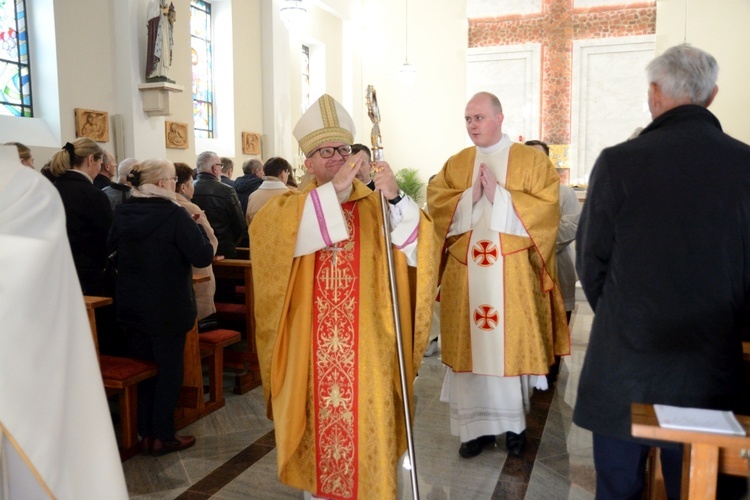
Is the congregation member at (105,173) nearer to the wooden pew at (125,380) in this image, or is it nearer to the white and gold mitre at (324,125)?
the wooden pew at (125,380)

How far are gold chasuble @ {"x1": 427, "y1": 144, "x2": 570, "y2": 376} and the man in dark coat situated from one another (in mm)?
1431

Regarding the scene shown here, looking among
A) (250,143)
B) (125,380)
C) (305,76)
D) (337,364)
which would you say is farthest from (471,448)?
(305,76)

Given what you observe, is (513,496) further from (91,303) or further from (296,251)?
(91,303)

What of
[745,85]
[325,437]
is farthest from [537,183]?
[745,85]

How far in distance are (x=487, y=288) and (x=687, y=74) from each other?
184 centimetres

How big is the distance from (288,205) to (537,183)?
1.57 metres

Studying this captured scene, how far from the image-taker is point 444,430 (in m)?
4.06

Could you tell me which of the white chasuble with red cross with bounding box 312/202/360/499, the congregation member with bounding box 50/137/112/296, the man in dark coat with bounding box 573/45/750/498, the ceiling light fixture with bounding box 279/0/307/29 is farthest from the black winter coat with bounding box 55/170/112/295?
the ceiling light fixture with bounding box 279/0/307/29

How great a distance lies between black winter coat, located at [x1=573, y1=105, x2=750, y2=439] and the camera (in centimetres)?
187

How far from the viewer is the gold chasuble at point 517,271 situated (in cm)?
346

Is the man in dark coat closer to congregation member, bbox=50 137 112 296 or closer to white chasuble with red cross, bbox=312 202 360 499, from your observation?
white chasuble with red cross, bbox=312 202 360 499

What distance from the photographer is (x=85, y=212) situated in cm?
400

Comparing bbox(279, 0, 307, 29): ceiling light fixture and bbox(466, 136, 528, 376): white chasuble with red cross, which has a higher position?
bbox(279, 0, 307, 29): ceiling light fixture

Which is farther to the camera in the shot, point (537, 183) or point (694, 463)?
point (537, 183)
